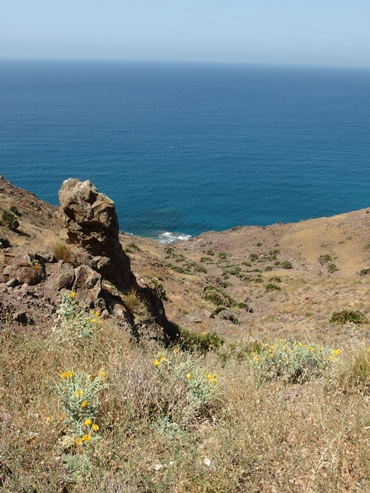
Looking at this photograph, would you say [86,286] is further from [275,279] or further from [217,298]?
[275,279]

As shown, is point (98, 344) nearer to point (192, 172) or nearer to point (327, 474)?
point (327, 474)

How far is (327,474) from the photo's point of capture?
388 cm

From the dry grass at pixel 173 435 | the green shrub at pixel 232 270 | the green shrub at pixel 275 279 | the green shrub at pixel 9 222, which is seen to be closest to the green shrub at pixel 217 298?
the green shrub at pixel 275 279

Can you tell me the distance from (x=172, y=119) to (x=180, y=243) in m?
96.8

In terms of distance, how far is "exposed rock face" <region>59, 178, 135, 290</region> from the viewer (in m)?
15.3

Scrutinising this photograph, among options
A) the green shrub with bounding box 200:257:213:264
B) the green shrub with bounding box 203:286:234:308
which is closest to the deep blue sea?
the green shrub with bounding box 200:257:213:264

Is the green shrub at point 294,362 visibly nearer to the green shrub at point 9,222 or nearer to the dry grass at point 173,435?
the dry grass at point 173,435

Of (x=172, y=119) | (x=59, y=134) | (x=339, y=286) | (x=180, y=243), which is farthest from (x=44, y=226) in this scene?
(x=172, y=119)

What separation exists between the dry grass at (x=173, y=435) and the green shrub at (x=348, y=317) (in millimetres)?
13265

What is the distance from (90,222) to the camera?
15273mm

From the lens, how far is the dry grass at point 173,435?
3.72 m

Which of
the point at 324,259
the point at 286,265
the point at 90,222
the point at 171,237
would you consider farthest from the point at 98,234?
the point at 171,237

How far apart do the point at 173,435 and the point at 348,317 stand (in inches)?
621

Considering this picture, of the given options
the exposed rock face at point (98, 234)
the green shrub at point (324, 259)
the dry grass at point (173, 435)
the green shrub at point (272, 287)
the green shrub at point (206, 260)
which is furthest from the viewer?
the green shrub at point (206, 260)
